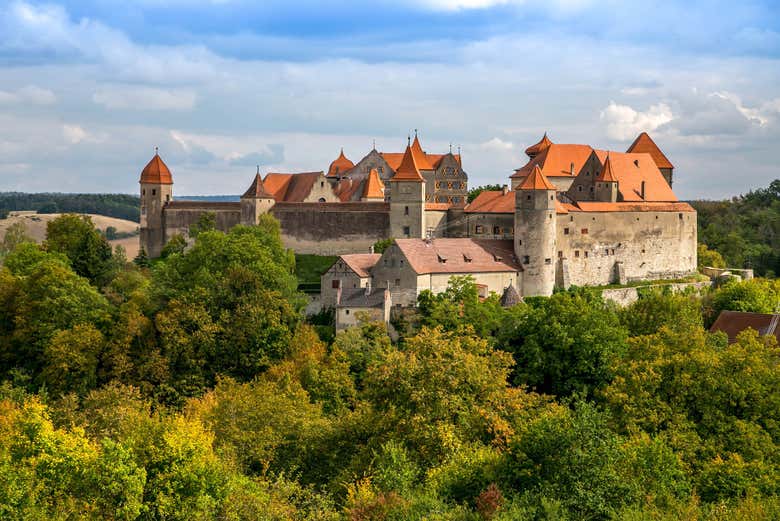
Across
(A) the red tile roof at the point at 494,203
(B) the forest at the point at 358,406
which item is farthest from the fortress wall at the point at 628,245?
(B) the forest at the point at 358,406

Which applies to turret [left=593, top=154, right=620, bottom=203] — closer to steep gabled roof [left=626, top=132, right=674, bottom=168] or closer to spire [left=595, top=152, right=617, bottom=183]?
spire [left=595, top=152, right=617, bottom=183]

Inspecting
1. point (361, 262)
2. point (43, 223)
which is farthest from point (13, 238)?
point (43, 223)

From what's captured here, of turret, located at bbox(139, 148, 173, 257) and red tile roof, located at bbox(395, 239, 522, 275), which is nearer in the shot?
red tile roof, located at bbox(395, 239, 522, 275)

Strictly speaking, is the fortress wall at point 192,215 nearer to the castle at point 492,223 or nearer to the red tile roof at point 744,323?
the castle at point 492,223

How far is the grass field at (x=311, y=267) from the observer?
67.2 meters

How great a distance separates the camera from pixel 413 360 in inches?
1470

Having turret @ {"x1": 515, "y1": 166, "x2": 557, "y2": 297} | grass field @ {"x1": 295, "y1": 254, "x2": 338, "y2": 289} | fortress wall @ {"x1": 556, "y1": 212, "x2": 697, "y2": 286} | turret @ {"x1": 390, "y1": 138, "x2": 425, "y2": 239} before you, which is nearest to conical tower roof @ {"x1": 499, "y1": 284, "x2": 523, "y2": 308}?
turret @ {"x1": 515, "y1": 166, "x2": 557, "y2": 297}

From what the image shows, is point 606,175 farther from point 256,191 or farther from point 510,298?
point 256,191

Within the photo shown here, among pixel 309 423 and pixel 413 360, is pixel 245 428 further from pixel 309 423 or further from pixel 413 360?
pixel 413 360

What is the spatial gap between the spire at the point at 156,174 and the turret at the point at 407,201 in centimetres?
2109

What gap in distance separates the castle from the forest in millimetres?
2675

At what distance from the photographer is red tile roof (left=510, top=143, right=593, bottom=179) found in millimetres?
75250

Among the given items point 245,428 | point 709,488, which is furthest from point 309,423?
point 709,488

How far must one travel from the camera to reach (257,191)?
74938 millimetres
